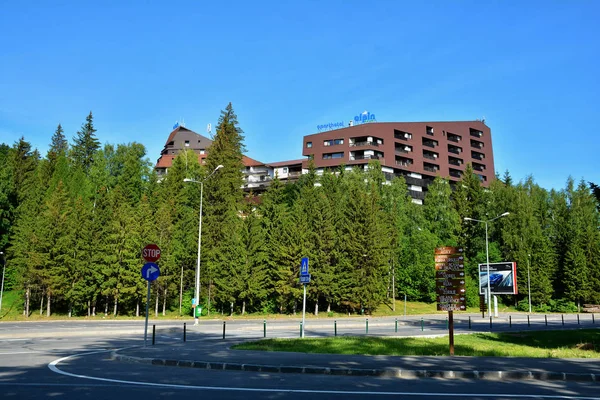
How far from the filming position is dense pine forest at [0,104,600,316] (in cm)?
5072

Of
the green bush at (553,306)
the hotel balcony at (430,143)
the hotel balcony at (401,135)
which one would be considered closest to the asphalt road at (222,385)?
the green bush at (553,306)

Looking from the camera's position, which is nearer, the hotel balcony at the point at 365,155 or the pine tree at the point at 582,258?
the pine tree at the point at 582,258

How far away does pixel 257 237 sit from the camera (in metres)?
52.5

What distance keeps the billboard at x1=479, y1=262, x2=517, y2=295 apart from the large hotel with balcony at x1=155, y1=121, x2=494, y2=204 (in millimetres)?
32376

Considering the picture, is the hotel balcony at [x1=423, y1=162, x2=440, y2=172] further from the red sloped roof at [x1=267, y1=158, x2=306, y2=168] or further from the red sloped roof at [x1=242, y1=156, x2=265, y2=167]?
the red sloped roof at [x1=242, y1=156, x2=265, y2=167]

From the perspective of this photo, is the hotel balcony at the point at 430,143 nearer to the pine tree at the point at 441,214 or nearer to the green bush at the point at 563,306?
the pine tree at the point at 441,214

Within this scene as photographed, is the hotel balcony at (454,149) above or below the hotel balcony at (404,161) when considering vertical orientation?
above

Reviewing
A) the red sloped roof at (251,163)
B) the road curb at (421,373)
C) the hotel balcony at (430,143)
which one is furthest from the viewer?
the red sloped roof at (251,163)

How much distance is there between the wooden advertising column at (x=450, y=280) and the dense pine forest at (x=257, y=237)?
3446 cm

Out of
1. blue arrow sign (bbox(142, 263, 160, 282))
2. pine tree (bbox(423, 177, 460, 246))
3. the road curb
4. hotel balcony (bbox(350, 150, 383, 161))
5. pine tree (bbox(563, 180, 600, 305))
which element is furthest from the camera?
hotel balcony (bbox(350, 150, 383, 161))

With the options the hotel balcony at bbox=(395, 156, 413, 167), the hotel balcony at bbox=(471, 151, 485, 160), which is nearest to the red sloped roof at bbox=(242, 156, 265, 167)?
the hotel balcony at bbox=(395, 156, 413, 167)

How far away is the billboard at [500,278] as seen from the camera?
180ft

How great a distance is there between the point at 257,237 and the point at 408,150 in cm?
5125

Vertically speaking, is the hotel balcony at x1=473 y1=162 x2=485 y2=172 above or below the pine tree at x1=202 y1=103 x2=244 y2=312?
above
